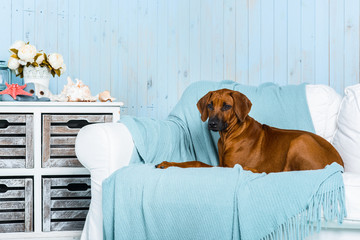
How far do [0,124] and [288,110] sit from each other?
5.92 feet

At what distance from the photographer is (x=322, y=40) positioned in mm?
3195

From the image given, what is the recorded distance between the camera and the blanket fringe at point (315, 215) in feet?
5.31

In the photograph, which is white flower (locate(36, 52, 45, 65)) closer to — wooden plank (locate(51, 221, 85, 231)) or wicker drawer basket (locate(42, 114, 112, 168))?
wicker drawer basket (locate(42, 114, 112, 168))

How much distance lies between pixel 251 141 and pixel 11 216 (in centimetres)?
153

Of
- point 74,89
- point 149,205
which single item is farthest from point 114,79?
point 149,205

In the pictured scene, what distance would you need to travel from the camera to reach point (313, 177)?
1.68m

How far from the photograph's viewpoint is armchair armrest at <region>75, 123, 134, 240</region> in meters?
1.87

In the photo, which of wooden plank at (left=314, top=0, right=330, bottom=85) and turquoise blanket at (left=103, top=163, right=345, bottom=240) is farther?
wooden plank at (left=314, top=0, right=330, bottom=85)

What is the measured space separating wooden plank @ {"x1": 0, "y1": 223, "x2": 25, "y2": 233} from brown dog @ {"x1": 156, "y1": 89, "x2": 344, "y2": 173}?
1.16 meters

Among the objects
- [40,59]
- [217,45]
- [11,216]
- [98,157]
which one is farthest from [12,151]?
[217,45]

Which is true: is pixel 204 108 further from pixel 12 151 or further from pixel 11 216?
pixel 11 216

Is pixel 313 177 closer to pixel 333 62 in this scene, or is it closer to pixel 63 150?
pixel 63 150

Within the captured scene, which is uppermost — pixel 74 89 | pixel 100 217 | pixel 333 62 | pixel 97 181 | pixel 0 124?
pixel 333 62

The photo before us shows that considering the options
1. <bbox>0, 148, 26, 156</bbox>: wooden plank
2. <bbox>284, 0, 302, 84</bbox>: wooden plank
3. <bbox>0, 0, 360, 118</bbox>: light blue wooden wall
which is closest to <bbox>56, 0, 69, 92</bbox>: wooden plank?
<bbox>0, 0, 360, 118</bbox>: light blue wooden wall
